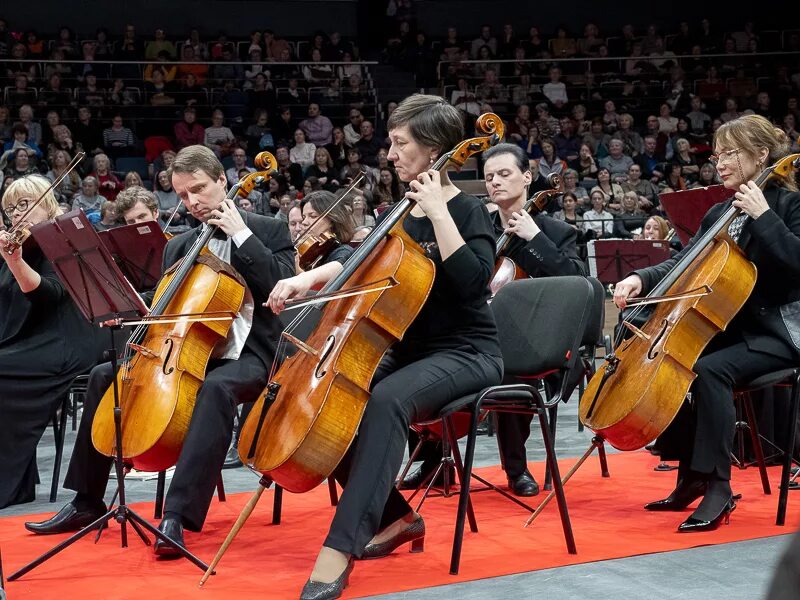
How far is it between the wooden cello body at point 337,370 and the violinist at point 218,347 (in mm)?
400

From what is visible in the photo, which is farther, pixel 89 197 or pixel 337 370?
pixel 89 197

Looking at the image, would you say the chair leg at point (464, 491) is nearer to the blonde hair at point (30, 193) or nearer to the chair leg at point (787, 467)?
the chair leg at point (787, 467)

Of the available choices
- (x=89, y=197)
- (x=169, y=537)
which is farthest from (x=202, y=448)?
(x=89, y=197)

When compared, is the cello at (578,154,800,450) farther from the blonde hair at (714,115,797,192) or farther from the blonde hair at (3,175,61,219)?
the blonde hair at (3,175,61,219)

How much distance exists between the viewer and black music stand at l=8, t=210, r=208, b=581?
111 inches

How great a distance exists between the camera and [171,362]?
10.2 ft

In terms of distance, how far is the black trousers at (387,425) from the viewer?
8.29 feet

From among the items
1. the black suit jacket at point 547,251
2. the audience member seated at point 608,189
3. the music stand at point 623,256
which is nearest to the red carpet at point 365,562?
the black suit jacket at point 547,251

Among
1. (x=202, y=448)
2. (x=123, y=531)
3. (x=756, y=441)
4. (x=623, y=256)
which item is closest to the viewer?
(x=202, y=448)

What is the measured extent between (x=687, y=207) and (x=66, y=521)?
8.85 ft

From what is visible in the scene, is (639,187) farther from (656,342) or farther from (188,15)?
(656,342)

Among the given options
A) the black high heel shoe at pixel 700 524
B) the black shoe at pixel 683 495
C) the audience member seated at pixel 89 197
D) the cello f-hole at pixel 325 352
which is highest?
the cello f-hole at pixel 325 352

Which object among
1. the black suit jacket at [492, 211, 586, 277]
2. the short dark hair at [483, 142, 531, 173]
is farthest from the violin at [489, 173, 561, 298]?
the short dark hair at [483, 142, 531, 173]

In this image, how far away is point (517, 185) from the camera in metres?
4.20
